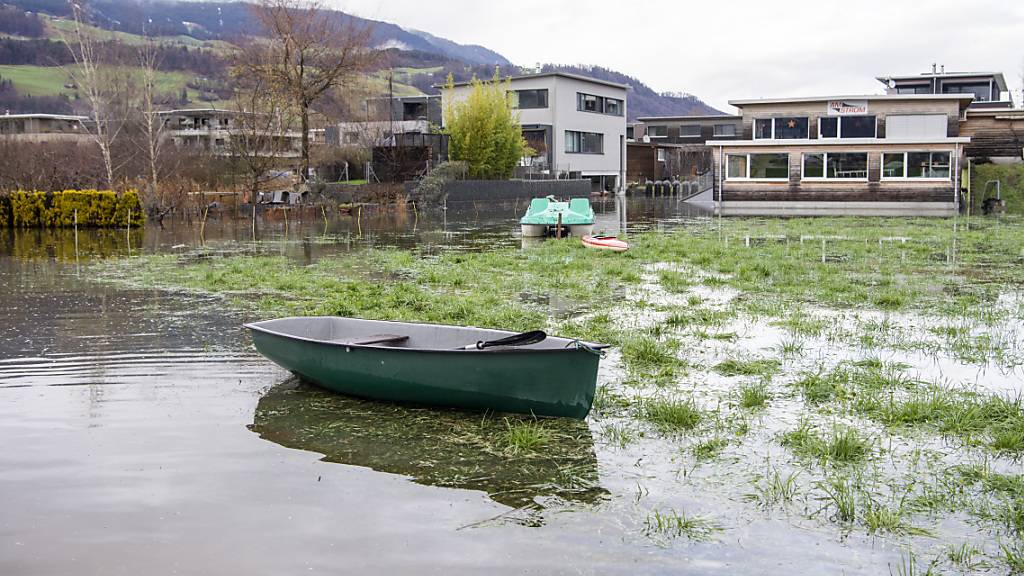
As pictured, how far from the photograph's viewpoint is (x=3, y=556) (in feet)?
17.6

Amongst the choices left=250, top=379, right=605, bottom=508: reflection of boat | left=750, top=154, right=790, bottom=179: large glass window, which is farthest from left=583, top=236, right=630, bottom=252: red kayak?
left=750, top=154, right=790, bottom=179: large glass window

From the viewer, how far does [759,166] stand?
155 ft

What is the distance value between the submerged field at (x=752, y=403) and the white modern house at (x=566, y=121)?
1572 inches

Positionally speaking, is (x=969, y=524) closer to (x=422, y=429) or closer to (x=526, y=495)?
(x=526, y=495)

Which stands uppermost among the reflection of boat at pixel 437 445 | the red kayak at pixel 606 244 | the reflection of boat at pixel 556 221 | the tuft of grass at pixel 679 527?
the reflection of boat at pixel 556 221

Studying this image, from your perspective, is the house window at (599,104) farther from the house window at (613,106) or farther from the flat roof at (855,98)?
the flat roof at (855,98)

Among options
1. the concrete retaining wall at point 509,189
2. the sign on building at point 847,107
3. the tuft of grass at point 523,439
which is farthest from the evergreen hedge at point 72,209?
the sign on building at point 847,107

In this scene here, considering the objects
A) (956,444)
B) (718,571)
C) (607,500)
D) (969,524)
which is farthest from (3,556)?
(956,444)

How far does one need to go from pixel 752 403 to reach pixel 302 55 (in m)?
36.1

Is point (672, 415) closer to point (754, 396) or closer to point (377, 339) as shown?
point (754, 396)

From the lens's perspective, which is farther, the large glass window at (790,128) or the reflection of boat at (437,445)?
the large glass window at (790,128)

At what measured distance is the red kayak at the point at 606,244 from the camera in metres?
21.4

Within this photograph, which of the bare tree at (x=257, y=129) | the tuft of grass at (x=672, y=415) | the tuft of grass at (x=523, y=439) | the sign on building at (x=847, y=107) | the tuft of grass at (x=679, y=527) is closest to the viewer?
the tuft of grass at (x=679, y=527)

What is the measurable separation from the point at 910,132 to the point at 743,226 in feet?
61.9
